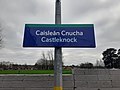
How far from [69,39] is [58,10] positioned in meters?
0.65

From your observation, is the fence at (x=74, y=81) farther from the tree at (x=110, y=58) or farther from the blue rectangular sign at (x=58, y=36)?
the tree at (x=110, y=58)

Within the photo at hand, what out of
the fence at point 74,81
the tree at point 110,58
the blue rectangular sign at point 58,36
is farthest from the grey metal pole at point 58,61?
the tree at point 110,58

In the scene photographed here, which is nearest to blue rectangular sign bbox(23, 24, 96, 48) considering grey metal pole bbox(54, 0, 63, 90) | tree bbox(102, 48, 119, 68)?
grey metal pole bbox(54, 0, 63, 90)

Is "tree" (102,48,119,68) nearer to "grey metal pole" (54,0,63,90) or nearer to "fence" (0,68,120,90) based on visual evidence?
"fence" (0,68,120,90)

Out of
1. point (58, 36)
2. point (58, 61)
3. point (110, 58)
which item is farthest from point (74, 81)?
point (110, 58)

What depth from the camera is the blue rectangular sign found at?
14.4 feet

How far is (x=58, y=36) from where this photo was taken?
173 inches

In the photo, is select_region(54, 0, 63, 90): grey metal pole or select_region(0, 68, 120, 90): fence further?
select_region(0, 68, 120, 90): fence

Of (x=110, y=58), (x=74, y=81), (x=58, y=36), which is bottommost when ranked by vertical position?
(x=74, y=81)

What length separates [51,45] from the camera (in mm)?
4398

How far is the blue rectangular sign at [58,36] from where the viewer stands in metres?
4.38

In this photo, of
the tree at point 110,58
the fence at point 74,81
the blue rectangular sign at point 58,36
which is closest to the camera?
the blue rectangular sign at point 58,36

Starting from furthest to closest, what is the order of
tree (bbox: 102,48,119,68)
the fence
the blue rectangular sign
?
1. tree (bbox: 102,48,119,68)
2. the fence
3. the blue rectangular sign

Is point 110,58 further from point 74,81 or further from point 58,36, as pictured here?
point 58,36
